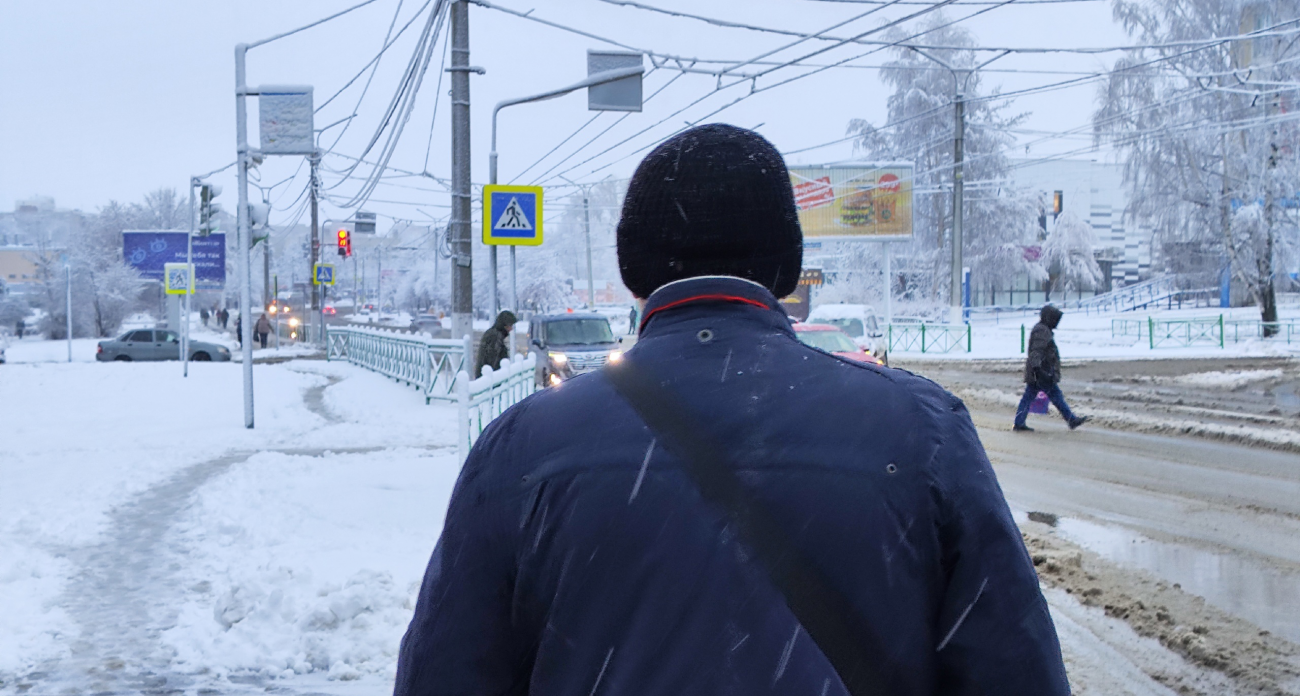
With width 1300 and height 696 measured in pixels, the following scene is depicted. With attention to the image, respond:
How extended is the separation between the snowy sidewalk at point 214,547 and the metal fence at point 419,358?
156 centimetres

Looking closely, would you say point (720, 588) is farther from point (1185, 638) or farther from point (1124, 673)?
point (1185, 638)

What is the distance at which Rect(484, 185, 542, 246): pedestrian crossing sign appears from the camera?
49.7 ft

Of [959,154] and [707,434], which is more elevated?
[959,154]

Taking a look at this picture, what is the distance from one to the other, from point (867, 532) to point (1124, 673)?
4574mm

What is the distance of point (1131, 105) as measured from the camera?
3550 centimetres

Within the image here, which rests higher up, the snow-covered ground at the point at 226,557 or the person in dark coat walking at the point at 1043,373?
the person in dark coat walking at the point at 1043,373

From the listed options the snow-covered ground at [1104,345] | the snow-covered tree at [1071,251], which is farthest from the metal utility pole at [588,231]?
the snow-covered tree at [1071,251]

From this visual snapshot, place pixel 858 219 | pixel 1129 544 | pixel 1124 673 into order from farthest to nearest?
pixel 858 219 → pixel 1129 544 → pixel 1124 673

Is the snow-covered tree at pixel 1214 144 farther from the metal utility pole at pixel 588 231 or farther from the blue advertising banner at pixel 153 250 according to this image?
the blue advertising banner at pixel 153 250

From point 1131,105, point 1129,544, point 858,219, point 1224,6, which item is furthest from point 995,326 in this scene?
point 1129,544

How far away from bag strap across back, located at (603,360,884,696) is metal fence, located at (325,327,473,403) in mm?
14090

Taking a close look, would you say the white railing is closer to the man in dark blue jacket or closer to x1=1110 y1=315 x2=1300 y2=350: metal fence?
the man in dark blue jacket

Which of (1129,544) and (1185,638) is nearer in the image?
(1185,638)

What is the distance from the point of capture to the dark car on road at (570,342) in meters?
21.3
